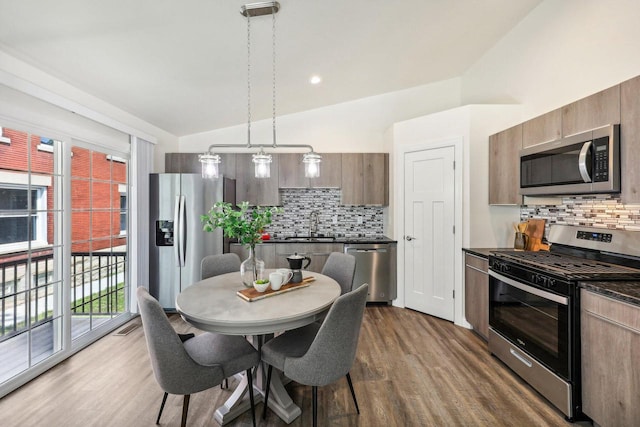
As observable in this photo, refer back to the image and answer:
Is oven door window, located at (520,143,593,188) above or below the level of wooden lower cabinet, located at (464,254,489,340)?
above

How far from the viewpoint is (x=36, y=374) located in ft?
7.48

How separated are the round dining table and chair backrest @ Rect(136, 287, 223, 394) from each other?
0.45 feet

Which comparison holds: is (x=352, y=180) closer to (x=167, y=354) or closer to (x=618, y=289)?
(x=618, y=289)

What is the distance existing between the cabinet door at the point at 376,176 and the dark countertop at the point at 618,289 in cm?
277

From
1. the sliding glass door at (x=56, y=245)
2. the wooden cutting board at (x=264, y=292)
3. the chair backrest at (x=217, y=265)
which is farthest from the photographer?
the chair backrest at (x=217, y=265)

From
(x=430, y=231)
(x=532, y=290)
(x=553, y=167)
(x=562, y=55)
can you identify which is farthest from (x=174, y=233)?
(x=562, y=55)

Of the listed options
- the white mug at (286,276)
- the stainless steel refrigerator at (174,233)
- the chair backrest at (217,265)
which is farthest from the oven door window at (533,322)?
the stainless steel refrigerator at (174,233)

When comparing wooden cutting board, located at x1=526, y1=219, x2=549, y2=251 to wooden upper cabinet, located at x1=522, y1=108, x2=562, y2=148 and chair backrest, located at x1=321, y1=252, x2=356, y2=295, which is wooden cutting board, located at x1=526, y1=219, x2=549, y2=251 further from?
chair backrest, located at x1=321, y1=252, x2=356, y2=295

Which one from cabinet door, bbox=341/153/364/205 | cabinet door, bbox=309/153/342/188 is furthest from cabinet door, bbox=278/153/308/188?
cabinet door, bbox=341/153/364/205

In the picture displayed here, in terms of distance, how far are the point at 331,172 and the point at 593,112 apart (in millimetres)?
2931

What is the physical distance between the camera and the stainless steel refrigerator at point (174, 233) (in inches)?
142

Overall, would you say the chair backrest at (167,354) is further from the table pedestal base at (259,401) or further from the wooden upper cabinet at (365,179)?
the wooden upper cabinet at (365,179)

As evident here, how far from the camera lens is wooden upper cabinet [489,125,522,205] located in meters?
2.79

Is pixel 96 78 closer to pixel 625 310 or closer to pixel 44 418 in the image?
pixel 44 418
